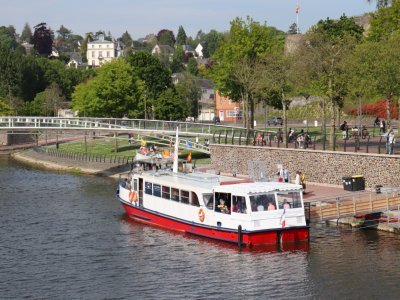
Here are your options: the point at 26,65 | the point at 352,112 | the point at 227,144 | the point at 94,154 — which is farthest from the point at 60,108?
the point at 227,144

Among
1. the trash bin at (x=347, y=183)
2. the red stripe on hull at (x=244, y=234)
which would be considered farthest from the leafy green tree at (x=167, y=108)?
the red stripe on hull at (x=244, y=234)

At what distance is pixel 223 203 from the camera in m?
52.5

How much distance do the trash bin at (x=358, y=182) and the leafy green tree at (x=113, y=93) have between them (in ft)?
217

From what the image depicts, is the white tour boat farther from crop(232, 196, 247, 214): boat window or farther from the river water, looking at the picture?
the river water

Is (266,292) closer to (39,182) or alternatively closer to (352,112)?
(39,182)

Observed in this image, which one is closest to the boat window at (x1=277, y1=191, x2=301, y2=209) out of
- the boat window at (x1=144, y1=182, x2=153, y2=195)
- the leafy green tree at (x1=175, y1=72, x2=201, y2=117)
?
the boat window at (x1=144, y1=182, x2=153, y2=195)

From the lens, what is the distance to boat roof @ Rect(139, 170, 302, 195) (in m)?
51.3

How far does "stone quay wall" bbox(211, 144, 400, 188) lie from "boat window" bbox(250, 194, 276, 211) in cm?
1013

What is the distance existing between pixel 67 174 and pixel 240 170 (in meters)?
30.9

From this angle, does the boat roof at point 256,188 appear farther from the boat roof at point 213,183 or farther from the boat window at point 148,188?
the boat window at point 148,188

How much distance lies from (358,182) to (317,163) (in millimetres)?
7013

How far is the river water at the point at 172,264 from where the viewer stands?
139 ft

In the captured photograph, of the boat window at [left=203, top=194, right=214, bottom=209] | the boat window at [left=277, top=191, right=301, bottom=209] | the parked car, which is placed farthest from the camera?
the parked car

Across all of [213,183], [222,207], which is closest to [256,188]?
[222,207]
